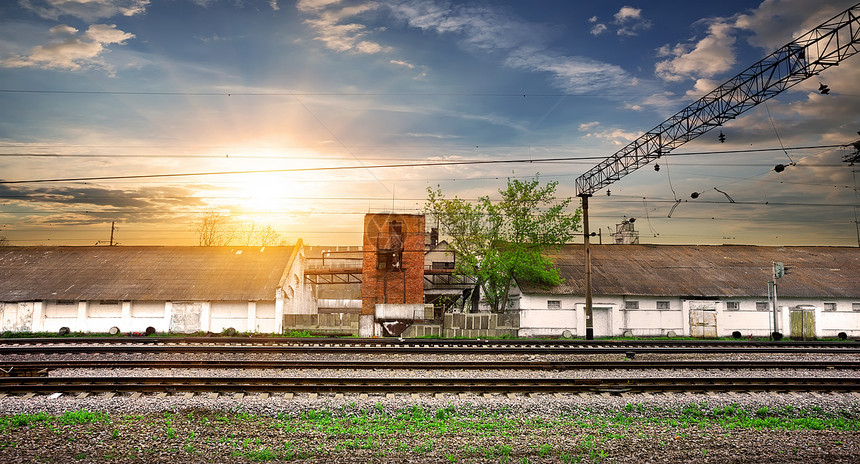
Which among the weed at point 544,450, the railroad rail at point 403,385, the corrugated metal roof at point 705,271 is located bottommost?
the weed at point 544,450

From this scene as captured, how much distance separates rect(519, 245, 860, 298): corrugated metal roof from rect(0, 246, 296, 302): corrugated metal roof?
57.8ft

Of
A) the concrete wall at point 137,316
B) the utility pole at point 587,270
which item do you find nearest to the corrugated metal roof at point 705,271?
the utility pole at point 587,270

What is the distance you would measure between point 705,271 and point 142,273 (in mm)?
38316

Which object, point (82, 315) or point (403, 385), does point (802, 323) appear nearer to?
point (403, 385)

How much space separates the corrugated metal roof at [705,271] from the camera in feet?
115

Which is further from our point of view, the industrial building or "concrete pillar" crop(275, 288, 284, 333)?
"concrete pillar" crop(275, 288, 284, 333)

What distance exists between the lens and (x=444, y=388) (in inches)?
552

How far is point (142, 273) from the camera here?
123ft

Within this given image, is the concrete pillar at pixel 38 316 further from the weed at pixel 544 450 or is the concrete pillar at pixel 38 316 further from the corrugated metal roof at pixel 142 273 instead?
the weed at pixel 544 450

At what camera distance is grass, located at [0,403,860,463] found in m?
9.45

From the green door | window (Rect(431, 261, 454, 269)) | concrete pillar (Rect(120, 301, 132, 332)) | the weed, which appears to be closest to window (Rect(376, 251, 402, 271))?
window (Rect(431, 261, 454, 269))

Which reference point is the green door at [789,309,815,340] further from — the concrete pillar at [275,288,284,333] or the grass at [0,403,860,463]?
the concrete pillar at [275,288,284,333]

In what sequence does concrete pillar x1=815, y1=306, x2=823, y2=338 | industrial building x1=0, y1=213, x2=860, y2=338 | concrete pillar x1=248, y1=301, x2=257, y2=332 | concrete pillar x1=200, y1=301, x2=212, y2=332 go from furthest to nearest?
1. concrete pillar x1=815, y1=306, x2=823, y2=338
2. concrete pillar x1=248, y1=301, x2=257, y2=332
3. concrete pillar x1=200, y1=301, x2=212, y2=332
4. industrial building x1=0, y1=213, x2=860, y2=338

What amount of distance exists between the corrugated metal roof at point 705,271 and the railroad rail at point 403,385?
18.5m
